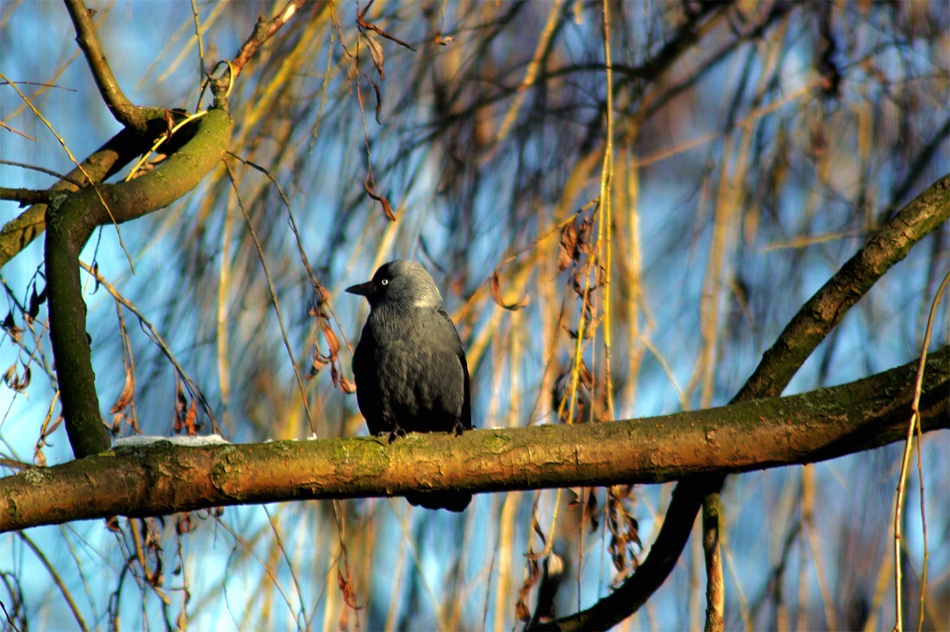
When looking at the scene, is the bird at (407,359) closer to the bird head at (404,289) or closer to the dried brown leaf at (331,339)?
the bird head at (404,289)

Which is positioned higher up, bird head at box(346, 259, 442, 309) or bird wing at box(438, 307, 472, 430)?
bird head at box(346, 259, 442, 309)

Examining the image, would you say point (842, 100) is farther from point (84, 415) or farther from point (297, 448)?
point (84, 415)

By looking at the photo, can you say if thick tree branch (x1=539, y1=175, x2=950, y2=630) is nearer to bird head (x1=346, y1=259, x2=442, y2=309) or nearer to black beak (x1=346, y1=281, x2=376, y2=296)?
black beak (x1=346, y1=281, x2=376, y2=296)

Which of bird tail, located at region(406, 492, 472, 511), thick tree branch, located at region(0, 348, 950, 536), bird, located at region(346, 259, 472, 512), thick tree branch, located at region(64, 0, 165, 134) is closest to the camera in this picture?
thick tree branch, located at region(0, 348, 950, 536)

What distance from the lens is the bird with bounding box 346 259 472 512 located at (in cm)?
371

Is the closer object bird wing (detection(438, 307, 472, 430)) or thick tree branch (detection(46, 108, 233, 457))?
thick tree branch (detection(46, 108, 233, 457))

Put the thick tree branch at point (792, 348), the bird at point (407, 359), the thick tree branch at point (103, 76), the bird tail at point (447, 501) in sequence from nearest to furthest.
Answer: the thick tree branch at point (792, 348), the thick tree branch at point (103, 76), the bird tail at point (447, 501), the bird at point (407, 359)

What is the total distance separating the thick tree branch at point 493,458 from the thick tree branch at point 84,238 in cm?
17

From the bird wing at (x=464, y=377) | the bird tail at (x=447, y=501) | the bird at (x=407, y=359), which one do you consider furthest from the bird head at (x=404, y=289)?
the bird tail at (x=447, y=501)

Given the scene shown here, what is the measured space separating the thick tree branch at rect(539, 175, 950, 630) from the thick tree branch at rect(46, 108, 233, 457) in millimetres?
1259

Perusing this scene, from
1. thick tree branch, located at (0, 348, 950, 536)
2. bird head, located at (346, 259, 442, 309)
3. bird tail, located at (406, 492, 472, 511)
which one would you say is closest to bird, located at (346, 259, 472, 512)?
bird head, located at (346, 259, 442, 309)

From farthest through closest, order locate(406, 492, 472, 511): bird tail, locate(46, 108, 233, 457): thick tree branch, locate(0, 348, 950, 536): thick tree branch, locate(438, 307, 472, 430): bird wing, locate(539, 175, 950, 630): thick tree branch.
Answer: locate(438, 307, 472, 430): bird wing, locate(406, 492, 472, 511): bird tail, locate(539, 175, 950, 630): thick tree branch, locate(46, 108, 233, 457): thick tree branch, locate(0, 348, 950, 536): thick tree branch

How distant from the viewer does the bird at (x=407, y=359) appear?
371 cm

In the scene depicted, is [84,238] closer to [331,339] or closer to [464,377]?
[331,339]
